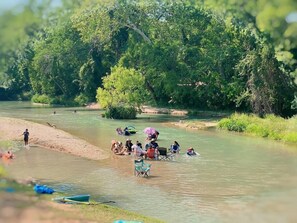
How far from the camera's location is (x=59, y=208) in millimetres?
14430

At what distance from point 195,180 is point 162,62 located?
39465 mm

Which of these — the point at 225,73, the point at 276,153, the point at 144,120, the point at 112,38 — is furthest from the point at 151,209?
the point at 112,38

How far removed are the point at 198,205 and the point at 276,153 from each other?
14.5 metres

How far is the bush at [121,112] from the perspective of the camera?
51406 mm

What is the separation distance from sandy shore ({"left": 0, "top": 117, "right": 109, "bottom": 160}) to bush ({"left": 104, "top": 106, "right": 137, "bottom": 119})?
13.0 metres

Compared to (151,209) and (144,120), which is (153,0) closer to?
(144,120)

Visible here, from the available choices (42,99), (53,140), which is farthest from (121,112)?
(42,99)

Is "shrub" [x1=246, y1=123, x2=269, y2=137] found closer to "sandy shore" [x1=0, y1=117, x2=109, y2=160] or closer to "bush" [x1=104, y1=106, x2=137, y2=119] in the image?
"sandy shore" [x1=0, y1=117, x2=109, y2=160]

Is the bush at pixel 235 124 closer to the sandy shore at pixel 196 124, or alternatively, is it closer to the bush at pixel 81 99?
the sandy shore at pixel 196 124

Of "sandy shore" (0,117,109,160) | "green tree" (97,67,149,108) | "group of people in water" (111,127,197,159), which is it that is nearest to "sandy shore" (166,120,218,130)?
"green tree" (97,67,149,108)

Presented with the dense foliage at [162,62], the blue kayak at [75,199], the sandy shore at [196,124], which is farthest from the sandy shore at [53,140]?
the sandy shore at [196,124]

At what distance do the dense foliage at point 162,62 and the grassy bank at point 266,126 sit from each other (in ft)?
12.2

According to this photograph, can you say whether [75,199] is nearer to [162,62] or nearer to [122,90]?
[122,90]

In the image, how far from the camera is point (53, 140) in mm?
32531
